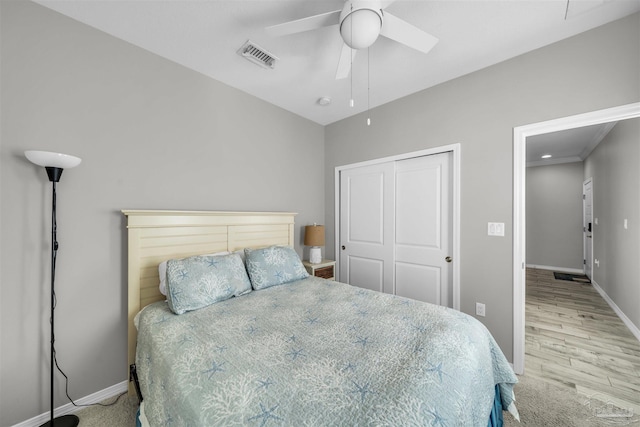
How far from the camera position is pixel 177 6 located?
5.43 ft

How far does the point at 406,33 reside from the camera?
1573mm

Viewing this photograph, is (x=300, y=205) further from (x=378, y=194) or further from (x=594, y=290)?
(x=594, y=290)

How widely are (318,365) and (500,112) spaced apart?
8.31 feet

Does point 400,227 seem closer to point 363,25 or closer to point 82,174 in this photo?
point 363,25

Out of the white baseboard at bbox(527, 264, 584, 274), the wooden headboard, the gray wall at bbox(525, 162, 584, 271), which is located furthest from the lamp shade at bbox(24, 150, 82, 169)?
the white baseboard at bbox(527, 264, 584, 274)

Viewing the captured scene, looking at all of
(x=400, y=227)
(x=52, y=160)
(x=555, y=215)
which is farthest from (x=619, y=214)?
(x=52, y=160)

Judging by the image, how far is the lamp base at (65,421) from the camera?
1579 millimetres

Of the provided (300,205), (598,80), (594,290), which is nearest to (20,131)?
(300,205)

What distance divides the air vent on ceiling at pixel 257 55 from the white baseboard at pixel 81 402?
2823mm

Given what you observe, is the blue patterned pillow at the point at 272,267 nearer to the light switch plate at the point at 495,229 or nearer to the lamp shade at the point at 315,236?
the lamp shade at the point at 315,236

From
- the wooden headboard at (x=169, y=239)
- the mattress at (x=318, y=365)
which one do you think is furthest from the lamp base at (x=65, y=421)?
the mattress at (x=318, y=365)

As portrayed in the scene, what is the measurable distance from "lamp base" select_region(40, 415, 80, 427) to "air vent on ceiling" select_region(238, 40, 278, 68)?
2.89m

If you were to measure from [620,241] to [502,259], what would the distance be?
243 centimetres

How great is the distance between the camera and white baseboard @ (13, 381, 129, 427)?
5.28 feet
